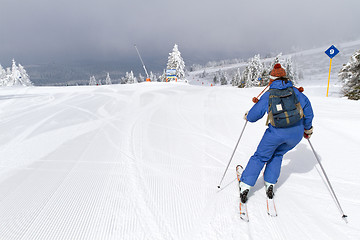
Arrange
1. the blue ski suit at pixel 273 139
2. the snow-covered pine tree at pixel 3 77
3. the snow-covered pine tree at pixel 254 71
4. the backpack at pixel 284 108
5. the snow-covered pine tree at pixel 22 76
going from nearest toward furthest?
the backpack at pixel 284 108
the blue ski suit at pixel 273 139
the snow-covered pine tree at pixel 254 71
the snow-covered pine tree at pixel 22 76
the snow-covered pine tree at pixel 3 77

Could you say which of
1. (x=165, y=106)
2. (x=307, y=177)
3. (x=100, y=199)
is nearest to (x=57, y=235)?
(x=100, y=199)

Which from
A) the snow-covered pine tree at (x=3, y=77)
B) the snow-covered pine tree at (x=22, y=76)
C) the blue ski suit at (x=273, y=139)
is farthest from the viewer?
the snow-covered pine tree at (x=3, y=77)

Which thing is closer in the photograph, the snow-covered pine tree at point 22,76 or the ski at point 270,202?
the ski at point 270,202

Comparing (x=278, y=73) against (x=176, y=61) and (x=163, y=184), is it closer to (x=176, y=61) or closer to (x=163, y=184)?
(x=163, y=184)

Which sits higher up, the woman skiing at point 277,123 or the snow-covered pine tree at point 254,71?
the snow-covered pine tree at point 254,71

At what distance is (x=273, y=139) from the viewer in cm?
241

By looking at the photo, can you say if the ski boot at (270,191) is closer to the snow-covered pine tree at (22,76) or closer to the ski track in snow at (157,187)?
the ski track in snow at (157,187)

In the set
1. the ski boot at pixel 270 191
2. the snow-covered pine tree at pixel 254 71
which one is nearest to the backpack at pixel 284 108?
the ski boot at pixel 270 191

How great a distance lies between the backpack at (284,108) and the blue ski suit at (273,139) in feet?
0.29

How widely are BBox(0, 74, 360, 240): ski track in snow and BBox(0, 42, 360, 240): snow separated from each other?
0.6 inches

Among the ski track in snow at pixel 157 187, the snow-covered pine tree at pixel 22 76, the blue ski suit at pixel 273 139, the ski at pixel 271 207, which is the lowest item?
the ski at pixel 271 207

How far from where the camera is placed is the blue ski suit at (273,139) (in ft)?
7.86

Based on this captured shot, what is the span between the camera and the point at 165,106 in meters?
9.16

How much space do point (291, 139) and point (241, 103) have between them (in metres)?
6.68
